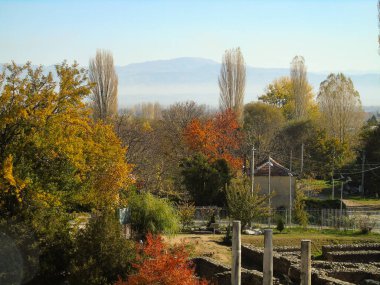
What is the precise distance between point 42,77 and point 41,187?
466 cm

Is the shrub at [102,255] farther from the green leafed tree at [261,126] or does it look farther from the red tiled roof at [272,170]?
the green leafed tree at [261,126]

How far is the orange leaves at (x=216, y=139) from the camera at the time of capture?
53.8m

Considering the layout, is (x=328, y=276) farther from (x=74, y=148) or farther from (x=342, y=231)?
(x=342, y=231)

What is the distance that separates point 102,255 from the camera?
65.4 feet

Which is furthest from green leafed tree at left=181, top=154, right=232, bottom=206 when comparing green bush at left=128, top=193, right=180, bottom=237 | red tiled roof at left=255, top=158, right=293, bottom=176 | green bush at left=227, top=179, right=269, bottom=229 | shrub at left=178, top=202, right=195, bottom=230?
green bush at left=128, top=193, right=180, bottom=237

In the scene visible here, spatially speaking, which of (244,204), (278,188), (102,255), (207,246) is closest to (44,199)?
(102,255)

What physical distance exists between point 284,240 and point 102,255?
602 inches

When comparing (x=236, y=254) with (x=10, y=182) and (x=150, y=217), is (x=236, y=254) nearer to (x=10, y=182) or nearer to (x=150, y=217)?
(x=10, y=182)

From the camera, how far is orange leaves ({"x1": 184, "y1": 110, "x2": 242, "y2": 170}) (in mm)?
53750

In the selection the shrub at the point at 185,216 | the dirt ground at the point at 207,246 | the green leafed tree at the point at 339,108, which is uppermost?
the green leafed tree at the point at 339,108

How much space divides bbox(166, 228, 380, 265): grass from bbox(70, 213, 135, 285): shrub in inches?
274

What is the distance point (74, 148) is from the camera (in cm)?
2491

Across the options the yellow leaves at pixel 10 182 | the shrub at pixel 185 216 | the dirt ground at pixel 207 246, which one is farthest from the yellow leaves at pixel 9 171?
the shrub at pixel 185 216

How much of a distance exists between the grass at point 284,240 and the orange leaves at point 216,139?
1524 cm
